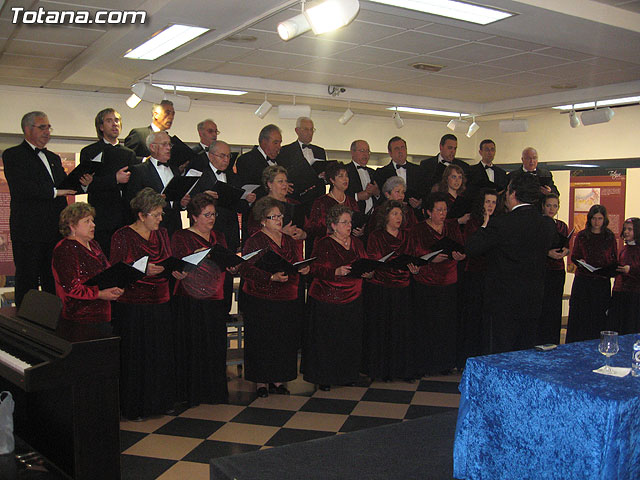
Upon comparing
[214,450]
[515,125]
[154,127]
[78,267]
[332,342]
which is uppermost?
[515,125]

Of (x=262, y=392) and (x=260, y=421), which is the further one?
(x=262, y=392)

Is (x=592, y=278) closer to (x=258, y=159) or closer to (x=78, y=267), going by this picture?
(x=258, y=159)

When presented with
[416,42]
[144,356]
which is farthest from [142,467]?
[416,42]

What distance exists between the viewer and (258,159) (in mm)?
5648

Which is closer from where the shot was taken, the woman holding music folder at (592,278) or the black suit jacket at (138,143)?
the black suit jacket at (138,143)

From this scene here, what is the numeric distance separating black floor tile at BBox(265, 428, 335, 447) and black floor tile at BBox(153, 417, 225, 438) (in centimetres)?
43

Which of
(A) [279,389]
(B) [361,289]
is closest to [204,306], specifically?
(A) [279,389]

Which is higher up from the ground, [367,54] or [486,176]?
[367,54]

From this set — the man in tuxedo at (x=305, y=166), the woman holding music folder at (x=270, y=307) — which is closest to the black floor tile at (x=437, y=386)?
Result: the woman holding music folder at (x=270, y=307)

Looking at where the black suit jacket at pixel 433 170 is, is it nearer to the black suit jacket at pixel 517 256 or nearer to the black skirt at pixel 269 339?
the black suit jacket at pixel 517 256

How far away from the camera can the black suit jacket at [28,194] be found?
4.64m

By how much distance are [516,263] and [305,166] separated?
2.36m

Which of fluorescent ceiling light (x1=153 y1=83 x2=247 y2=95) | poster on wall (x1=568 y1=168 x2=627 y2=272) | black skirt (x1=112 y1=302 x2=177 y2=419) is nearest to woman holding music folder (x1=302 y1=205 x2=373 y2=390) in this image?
black skirt (x1=112 y1=302 x2=177 y2=419)

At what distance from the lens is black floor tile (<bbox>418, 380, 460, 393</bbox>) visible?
4949 mm
